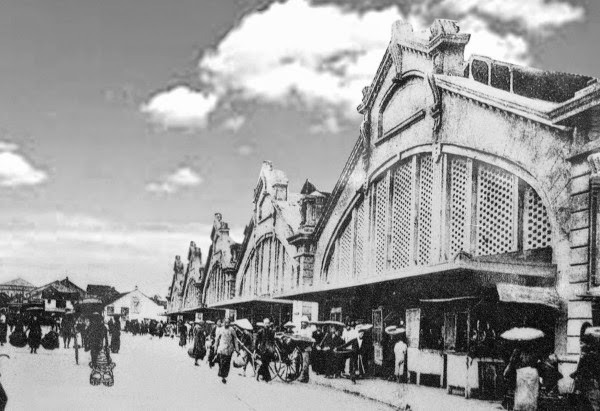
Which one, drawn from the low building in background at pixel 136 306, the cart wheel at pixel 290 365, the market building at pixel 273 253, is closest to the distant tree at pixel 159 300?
the low building in background at pixel 136 306

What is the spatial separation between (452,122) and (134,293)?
80.2 metres

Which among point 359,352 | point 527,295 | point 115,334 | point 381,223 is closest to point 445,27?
point 381,223

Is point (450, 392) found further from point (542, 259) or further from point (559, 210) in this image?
point (559, 210)

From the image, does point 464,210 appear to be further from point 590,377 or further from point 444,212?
point 590,377

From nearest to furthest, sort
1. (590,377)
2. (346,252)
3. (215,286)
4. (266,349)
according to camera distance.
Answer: (590,377)
(266,349)
(346,252)
(215,286)

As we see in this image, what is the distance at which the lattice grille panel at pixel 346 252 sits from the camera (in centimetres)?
2539

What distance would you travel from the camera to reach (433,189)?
18.9 meters

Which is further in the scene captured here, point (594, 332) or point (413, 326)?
point (413, 326)

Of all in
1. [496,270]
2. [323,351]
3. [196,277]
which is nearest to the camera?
[496,270]

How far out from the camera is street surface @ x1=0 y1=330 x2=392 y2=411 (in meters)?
11.9

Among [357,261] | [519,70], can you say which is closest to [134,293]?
[357,261]

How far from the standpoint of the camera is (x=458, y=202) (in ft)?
59.4

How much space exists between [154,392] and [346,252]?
495 inches

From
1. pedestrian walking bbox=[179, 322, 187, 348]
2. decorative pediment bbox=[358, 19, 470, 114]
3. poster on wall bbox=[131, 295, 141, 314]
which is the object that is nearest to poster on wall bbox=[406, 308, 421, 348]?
decorative pediment bbox=[358, 19, 470, 114]
